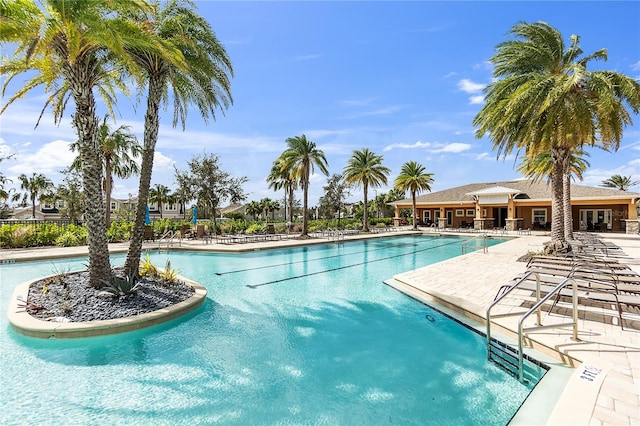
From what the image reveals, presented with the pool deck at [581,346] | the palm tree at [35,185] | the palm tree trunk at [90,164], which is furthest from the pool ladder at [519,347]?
the palm tree at [35,185]

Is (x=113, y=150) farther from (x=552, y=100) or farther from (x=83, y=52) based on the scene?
(x=552, y=100)

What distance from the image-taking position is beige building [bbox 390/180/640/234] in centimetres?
3005

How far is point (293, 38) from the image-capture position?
13.5m

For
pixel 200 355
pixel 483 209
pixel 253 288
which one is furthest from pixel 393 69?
pixel 483 209

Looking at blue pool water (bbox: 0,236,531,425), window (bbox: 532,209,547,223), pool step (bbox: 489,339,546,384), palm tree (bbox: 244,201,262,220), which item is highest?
palm tree (bbox: 244,201,262,220)

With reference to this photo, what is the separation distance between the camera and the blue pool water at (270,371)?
4.07 m

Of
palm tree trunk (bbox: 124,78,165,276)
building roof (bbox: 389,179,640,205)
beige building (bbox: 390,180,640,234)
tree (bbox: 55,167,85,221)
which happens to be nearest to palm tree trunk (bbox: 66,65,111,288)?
palm tree trunk (bbox: 124,78,165,276)

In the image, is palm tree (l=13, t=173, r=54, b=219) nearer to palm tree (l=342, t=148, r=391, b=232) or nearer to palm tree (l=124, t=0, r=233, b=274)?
palm tree (l=342, t=148, r=391, b=232)

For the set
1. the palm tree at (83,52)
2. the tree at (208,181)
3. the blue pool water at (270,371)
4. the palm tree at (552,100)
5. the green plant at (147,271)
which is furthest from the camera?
the tree at (208,181)

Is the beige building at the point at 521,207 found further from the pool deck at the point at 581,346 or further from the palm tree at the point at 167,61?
the palm tree at the point at 167,61

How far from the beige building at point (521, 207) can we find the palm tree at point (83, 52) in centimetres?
3054

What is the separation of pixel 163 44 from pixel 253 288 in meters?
7.18

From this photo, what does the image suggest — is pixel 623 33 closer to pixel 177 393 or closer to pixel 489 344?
pixel 489 344

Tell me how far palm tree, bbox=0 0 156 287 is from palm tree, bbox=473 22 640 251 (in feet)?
39.8
